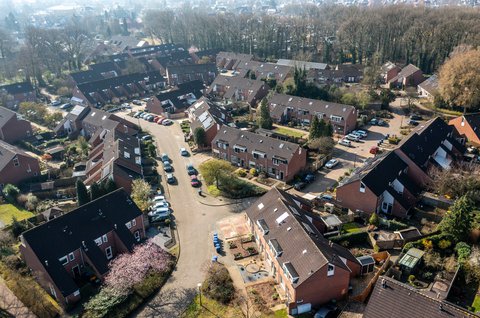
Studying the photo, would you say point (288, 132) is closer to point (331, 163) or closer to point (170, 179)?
point (331, 163)

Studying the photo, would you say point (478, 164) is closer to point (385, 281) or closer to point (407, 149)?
point (407, 149)

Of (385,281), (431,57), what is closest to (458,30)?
(431,57)

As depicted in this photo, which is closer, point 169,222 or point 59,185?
point 169,222

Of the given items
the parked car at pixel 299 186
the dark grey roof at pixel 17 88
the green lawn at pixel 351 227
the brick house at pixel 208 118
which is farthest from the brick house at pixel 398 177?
the dark grey roof at pixel 17 88

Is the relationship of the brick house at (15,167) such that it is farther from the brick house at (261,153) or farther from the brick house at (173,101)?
the brick house at (173,101)

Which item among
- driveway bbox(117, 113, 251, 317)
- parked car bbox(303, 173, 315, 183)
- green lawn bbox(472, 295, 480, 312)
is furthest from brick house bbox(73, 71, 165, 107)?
green lawn bbox(472, 295, 480, 312)

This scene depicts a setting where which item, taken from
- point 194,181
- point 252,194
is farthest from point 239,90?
point 252,194

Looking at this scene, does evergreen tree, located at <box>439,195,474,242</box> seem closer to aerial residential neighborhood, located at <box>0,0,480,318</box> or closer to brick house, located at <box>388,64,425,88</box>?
aerial residential neighborhood, located at <box>0,0,480,318</box>
